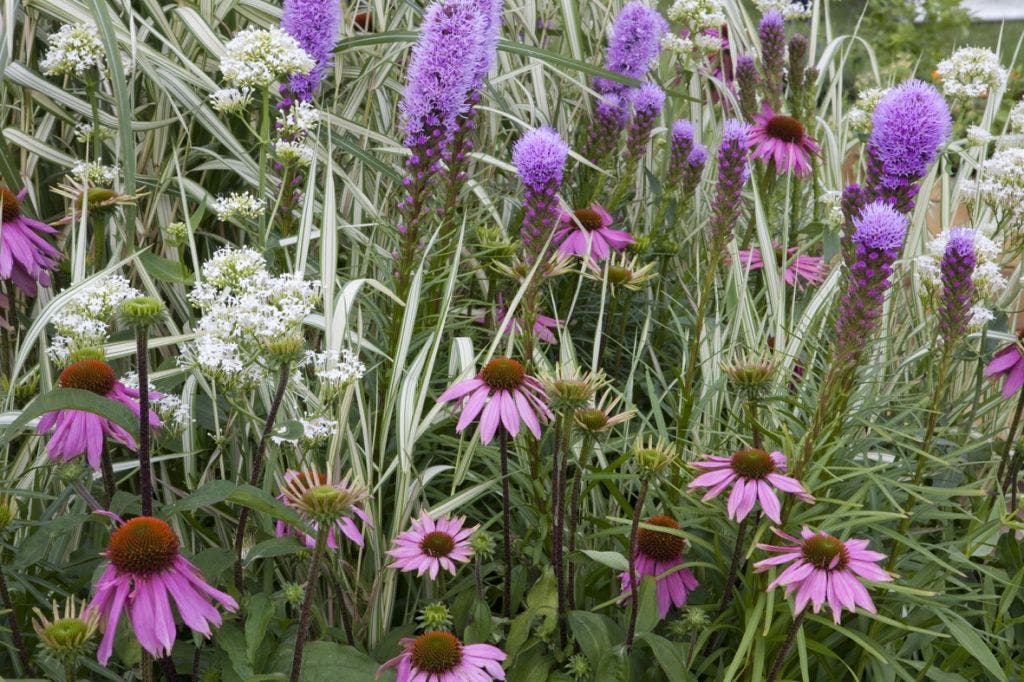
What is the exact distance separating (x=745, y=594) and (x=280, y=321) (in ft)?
2.92

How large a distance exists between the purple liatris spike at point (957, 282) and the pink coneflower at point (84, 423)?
125 cm

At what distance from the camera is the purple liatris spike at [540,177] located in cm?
182

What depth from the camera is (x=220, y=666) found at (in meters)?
1.47

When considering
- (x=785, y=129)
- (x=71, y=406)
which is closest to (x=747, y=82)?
(x=785, y=129)

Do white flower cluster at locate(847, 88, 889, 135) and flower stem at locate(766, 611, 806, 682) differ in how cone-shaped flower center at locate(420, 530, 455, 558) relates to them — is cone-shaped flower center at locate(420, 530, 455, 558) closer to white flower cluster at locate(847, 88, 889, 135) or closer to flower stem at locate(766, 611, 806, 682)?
flower stem at locate(766, 611, 806, 682)

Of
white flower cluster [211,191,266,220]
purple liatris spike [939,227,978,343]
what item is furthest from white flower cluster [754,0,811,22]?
white flower cluster [211,191,266,220]

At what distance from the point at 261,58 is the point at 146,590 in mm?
1003

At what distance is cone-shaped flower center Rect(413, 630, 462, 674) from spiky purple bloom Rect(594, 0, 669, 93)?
62.9 inches

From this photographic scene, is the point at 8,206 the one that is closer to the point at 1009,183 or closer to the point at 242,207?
the point at 242,207

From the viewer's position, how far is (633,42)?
2.54m

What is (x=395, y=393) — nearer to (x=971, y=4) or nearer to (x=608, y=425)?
(x=608, y=425)

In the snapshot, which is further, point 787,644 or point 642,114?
point 642,114

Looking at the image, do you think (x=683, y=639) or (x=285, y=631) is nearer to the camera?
(x=285, y=631)

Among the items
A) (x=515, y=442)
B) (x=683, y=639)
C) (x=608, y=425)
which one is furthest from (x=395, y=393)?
(x=683, y=639)
